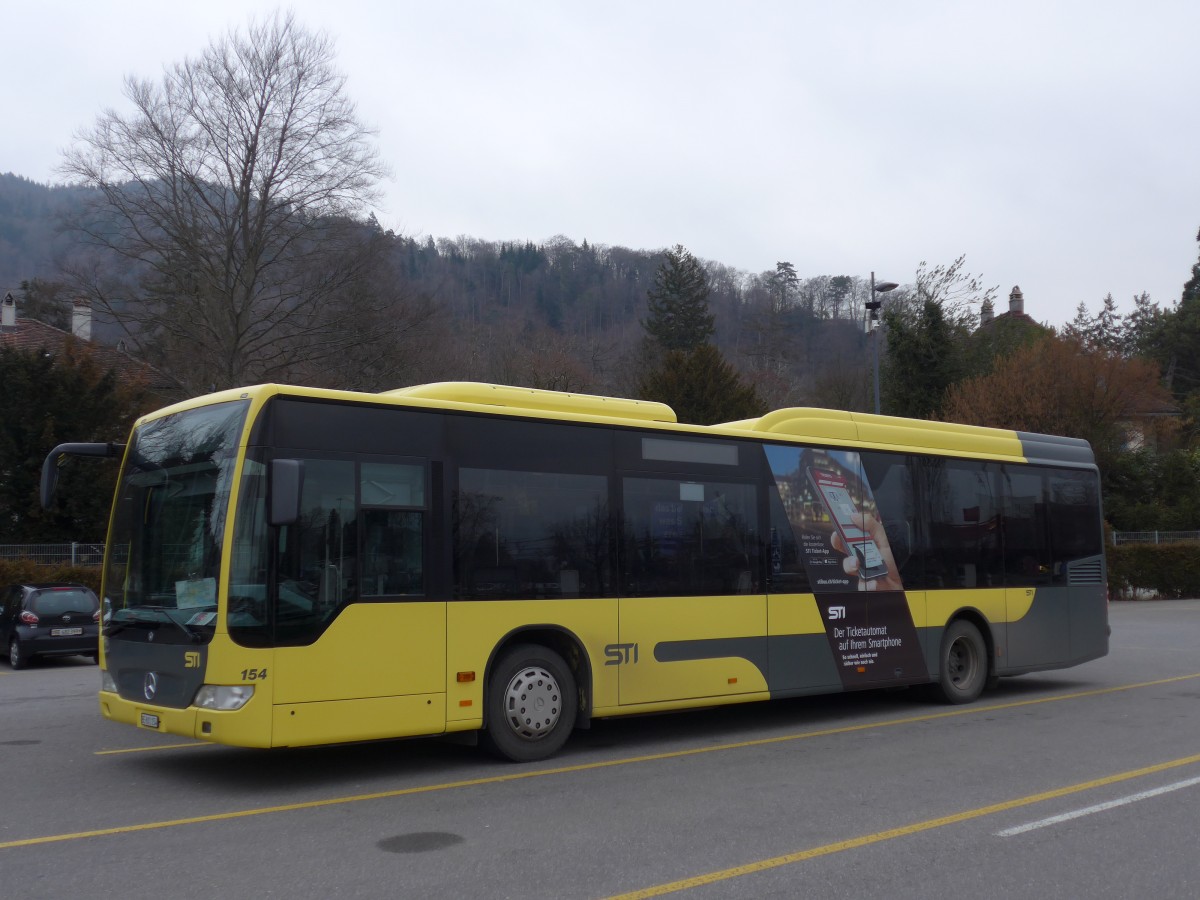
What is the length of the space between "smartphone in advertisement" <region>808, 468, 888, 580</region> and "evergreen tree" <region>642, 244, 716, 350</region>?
5891 cm

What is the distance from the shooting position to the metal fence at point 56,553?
25578 millimetres

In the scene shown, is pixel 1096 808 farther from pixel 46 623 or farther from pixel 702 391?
pixel 702 391

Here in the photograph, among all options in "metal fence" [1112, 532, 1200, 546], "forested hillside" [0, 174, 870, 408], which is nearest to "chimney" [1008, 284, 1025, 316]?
"forested hillside" [0, 174, 870, 408]

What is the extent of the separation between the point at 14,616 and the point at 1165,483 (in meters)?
45.5

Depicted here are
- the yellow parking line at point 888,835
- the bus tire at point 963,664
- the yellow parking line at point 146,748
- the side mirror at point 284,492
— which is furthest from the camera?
the bus tire at point 963,664

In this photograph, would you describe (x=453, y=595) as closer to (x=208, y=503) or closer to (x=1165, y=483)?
(x=208, y=503)

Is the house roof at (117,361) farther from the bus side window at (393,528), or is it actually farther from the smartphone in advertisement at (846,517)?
the bus side window at (393,528)

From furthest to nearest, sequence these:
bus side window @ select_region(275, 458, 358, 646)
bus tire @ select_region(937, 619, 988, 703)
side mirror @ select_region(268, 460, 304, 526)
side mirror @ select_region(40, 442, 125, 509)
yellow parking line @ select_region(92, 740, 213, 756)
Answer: bus tire @ select_region(937, 619, 988, 703) → yellow parking line @ select_region(92, 740, 213, 756) → side mirror @ select_region(40, 442, 125, 509) → bus side window @ select_region(275, 458, 358, 646) → side mirror @ select_region(268, 460, 304, 526)

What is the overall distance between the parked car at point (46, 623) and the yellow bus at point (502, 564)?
11.2 metres

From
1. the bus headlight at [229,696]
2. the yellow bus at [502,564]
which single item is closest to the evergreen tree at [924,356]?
the yellow bus at [502,564]

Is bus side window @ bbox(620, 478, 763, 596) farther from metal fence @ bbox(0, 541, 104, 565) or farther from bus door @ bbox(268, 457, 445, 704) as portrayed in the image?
metal fence @ bbox(0, 541, 104, 565)

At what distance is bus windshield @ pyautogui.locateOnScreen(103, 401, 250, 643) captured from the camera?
8.52 metres

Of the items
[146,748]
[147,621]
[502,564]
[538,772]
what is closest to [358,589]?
[502,564]

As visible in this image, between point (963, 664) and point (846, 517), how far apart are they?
9.86ft
